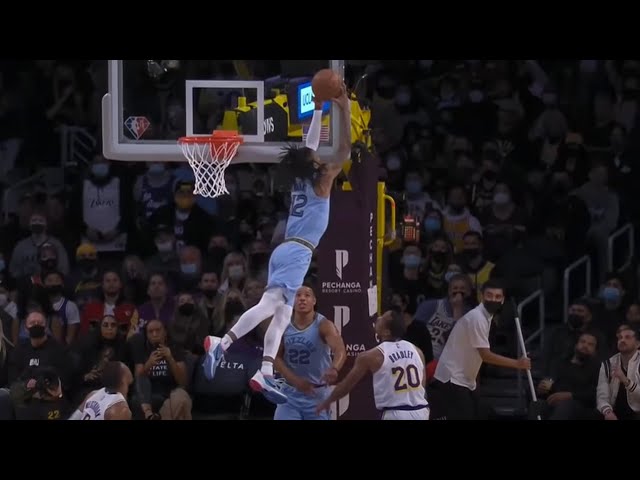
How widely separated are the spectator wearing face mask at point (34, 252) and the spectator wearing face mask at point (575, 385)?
4641 mm

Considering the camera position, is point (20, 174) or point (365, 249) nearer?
point (365, 249)

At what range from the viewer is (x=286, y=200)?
1453 cm

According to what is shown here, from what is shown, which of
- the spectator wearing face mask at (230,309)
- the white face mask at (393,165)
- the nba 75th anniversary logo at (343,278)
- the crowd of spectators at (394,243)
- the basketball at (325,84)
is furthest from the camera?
the white face mask at (393,165)

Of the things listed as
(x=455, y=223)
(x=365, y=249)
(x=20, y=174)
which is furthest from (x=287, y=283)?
(x=20, y=174)

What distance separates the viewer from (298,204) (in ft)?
32.3

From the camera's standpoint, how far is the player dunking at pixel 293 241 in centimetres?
970

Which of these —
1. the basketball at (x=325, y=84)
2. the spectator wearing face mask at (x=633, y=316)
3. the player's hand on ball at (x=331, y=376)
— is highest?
the basketball at (x=325, y=84)

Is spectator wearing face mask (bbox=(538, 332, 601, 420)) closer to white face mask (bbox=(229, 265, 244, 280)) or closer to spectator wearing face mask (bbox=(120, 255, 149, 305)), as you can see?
white face mask (bbox=(229, 265, 244, 280))

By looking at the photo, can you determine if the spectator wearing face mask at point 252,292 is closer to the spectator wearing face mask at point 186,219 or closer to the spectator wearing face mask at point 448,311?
the spectator wearing face mask at point 186,219

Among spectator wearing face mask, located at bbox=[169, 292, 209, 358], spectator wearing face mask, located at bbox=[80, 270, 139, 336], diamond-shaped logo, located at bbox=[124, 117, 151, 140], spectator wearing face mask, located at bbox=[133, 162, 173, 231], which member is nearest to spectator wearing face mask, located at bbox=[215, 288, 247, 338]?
spectator wearing face mask, located at bbox=[169, 292, 209, 358]

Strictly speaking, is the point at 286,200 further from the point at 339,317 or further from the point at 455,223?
the point at 339,317

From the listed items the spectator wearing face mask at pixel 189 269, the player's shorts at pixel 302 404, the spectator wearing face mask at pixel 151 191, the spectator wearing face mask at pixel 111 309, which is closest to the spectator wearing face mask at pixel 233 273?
the spectator wearing face mask at pixel 189 269

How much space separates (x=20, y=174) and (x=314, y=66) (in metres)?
4.92

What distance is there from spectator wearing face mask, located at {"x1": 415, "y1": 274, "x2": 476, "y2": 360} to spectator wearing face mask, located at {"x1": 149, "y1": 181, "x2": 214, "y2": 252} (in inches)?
96.2
